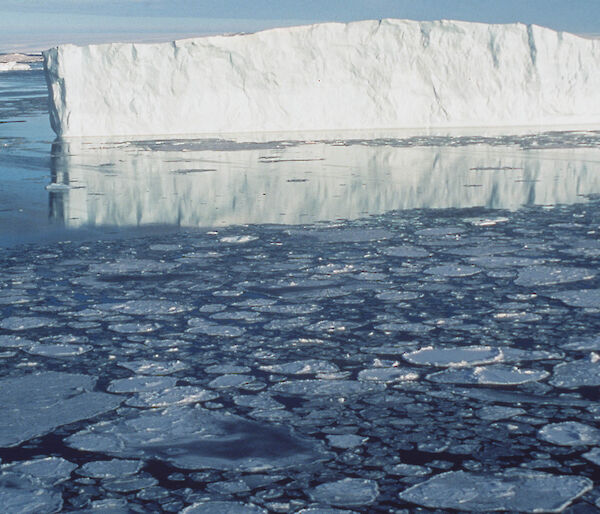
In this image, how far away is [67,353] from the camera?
13.4 feet

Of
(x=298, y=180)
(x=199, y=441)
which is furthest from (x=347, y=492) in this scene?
(x=298, y=180)

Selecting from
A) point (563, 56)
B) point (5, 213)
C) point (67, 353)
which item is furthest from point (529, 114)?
point (67, 353)

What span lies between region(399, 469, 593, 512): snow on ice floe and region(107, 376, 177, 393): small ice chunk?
4.51 ft

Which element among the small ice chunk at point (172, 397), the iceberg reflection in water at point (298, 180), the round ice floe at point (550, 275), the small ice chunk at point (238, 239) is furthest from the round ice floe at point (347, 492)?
the iceberg reflection in water at point (298, 180)

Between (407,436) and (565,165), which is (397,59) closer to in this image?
(565,165)

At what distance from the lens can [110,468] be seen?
2807mm

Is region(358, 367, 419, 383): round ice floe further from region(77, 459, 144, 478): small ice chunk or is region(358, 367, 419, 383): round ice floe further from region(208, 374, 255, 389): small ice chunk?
region(77, 459, 144, 478): small ice chunk

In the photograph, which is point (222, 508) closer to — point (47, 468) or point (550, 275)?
point (47, 468)

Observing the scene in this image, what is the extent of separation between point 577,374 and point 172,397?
1.74 metres

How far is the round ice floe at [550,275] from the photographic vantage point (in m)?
5.41

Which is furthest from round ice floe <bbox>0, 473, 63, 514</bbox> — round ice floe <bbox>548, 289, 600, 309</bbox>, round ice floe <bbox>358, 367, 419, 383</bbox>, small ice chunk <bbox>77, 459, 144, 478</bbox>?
round ice floe <bbox>548, 289, 600, 309</bbox>

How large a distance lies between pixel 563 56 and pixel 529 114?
5.47 feet

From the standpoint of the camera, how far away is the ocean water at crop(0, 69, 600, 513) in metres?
2.70

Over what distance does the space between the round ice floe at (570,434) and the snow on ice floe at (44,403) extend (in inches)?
66.1
